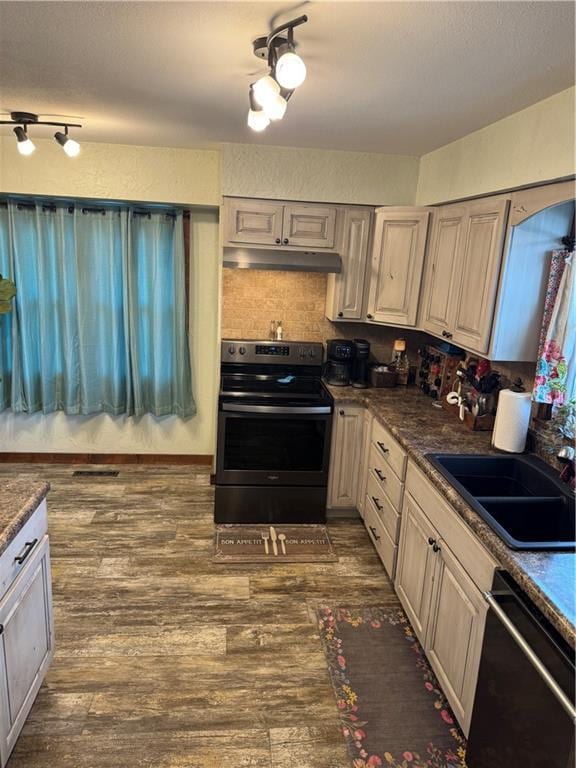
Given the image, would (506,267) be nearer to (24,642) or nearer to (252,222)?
(252,222)

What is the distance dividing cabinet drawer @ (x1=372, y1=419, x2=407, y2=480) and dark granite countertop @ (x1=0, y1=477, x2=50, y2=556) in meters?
1.65

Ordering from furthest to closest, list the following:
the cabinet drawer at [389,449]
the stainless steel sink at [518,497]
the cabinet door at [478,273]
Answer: the cabinet drawer at [389,449] → the cabinet door at [478,273] → the stainless steel sink at [518,497]

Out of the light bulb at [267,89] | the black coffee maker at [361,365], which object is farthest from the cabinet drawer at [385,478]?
the light bulb at [267,89]

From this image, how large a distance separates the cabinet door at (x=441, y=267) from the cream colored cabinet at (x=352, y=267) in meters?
0.47

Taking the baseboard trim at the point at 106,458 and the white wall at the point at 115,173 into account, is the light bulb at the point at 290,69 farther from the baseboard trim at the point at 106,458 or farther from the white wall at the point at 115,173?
the baseboard trim at the point at 106,458

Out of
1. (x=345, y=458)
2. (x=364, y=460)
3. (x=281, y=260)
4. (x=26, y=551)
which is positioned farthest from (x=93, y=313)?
(x=26, y=551)

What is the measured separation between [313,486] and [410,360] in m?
1.21

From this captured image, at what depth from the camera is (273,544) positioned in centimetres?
327

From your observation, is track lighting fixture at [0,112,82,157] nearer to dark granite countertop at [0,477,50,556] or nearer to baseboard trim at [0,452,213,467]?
dark granite countertop at [0,477,50,556]

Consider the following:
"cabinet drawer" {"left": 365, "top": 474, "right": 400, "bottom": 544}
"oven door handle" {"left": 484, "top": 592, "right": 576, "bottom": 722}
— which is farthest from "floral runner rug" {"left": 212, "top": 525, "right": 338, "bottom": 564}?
"oven door handle" {"left": 484, "top": 592, "right": 576, "bottom": 722}

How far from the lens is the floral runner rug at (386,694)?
1934mm

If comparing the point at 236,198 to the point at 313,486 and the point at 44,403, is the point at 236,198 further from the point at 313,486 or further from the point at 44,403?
the point at 44,403

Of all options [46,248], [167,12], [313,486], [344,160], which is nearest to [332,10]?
[167,12]

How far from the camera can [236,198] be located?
11.3 feet
